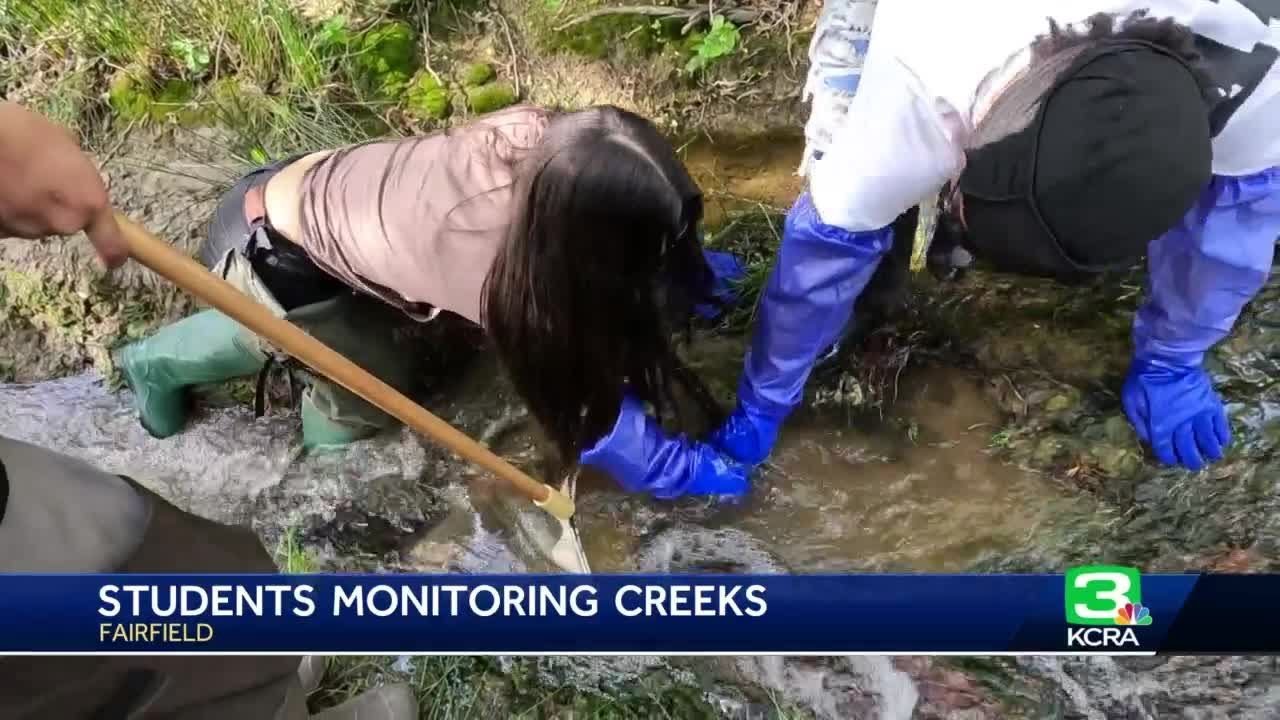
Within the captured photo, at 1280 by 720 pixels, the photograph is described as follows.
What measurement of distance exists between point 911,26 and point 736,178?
1076 millimetres

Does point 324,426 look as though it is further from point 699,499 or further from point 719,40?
point 719,40

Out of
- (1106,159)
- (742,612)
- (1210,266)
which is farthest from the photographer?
(1210,266)

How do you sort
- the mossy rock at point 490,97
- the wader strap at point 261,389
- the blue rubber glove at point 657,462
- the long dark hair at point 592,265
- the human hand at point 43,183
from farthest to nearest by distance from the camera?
the mossy rock at point 490,97
the wader strap at point 261,389
the blue rubber glove at point 657,462
the long dark hair at point 592,265
the human hand at point 43,183

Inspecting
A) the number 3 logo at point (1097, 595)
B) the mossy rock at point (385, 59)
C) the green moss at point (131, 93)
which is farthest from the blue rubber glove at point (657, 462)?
the green moss at point (131, 93)

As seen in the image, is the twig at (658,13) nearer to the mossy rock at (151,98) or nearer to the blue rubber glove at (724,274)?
the blue rubber glove at (724,274)

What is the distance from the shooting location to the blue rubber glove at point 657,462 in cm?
202

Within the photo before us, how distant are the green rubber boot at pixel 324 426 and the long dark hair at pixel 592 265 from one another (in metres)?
0.71

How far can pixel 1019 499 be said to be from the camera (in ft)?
7.41

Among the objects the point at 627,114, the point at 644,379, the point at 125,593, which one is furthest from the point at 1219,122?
the point at 125,593

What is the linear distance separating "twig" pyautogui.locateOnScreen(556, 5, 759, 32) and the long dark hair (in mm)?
870

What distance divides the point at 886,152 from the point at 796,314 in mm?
453

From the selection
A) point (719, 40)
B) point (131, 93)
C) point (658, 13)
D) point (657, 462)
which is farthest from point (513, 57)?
point (657, 462)

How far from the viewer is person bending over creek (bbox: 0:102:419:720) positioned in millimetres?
1016

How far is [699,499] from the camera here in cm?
239
